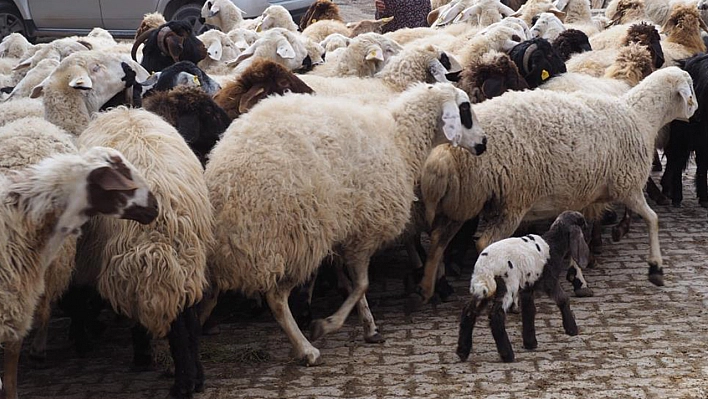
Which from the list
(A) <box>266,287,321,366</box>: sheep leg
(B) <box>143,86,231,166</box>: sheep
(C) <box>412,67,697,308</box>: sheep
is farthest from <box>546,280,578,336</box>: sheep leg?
(B) <box>143,86,231,166</box>: sheep

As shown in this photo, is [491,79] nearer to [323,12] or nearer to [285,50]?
[285,50]

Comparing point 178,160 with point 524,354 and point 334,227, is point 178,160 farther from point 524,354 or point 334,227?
point 524,354

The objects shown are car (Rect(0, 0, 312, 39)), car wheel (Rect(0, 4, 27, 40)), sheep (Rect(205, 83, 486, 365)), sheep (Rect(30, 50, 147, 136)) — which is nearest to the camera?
sheep (Rect(205, 83, 486, 365))

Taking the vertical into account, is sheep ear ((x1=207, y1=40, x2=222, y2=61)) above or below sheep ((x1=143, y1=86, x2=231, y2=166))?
below

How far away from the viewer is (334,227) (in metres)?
6.44

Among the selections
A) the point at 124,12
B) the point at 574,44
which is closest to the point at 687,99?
the point at 574,44

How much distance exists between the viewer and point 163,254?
5.66 meters

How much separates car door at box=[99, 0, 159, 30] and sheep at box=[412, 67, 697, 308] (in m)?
11.3

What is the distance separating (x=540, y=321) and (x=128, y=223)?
2962 millimetres

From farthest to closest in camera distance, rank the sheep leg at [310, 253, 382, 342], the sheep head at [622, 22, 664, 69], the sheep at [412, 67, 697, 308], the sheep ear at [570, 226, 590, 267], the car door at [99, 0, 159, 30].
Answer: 1. the car door at [99, 0, 159, 30]
2. the sheep head at [622, 22, 664, 69]
3. the sheep at [412, 67, 697, 308]
4. the sheep ear at [570, 226, 590, 267]
5. the sheep leg at [310, 253, 382, 342]

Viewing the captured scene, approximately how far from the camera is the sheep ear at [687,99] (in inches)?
341

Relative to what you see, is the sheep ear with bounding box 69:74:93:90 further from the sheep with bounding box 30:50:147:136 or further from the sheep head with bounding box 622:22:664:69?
the sheep head with bounding box 622:22:664:69

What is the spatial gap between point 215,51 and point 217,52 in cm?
2

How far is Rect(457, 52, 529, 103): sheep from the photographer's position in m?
8.69
